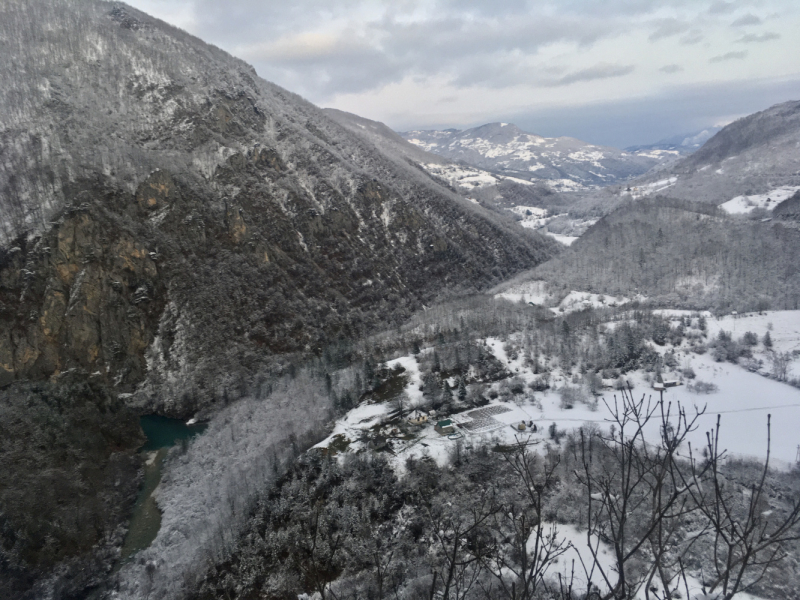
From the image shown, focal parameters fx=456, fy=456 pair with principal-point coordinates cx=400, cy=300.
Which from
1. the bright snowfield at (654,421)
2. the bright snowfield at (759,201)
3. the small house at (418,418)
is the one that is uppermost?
the bright snowfield at (759,201)

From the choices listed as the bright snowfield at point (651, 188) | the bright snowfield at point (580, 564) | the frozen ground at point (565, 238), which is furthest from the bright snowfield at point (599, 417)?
the bright snowfield at point (651, 188)

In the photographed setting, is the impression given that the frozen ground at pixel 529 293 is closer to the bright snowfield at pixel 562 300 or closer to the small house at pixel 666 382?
the bright snowfield at pixel 562 300

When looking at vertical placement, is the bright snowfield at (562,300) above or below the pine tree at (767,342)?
above

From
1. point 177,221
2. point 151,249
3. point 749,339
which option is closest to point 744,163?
point 749,339

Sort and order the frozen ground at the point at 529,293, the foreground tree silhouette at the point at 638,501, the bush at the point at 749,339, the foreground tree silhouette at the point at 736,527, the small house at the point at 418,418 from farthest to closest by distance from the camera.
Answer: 1. the frozen ground at the point at 529,293
2. the bush at the point at 749,339
3. the small house at the point at 418,418
4. the foreground tree silhouette at the point at 638,501
5. the foreground tree silhouette at the point at 736,527

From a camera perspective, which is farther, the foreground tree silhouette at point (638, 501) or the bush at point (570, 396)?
the bush at point (570, 396)

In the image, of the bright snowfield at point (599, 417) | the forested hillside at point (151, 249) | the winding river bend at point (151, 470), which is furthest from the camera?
the forested hillside at point (151, 249)

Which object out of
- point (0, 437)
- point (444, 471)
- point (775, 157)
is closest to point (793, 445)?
point (444, 471)

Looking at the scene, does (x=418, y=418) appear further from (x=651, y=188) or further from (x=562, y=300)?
(x=651, y=188)
